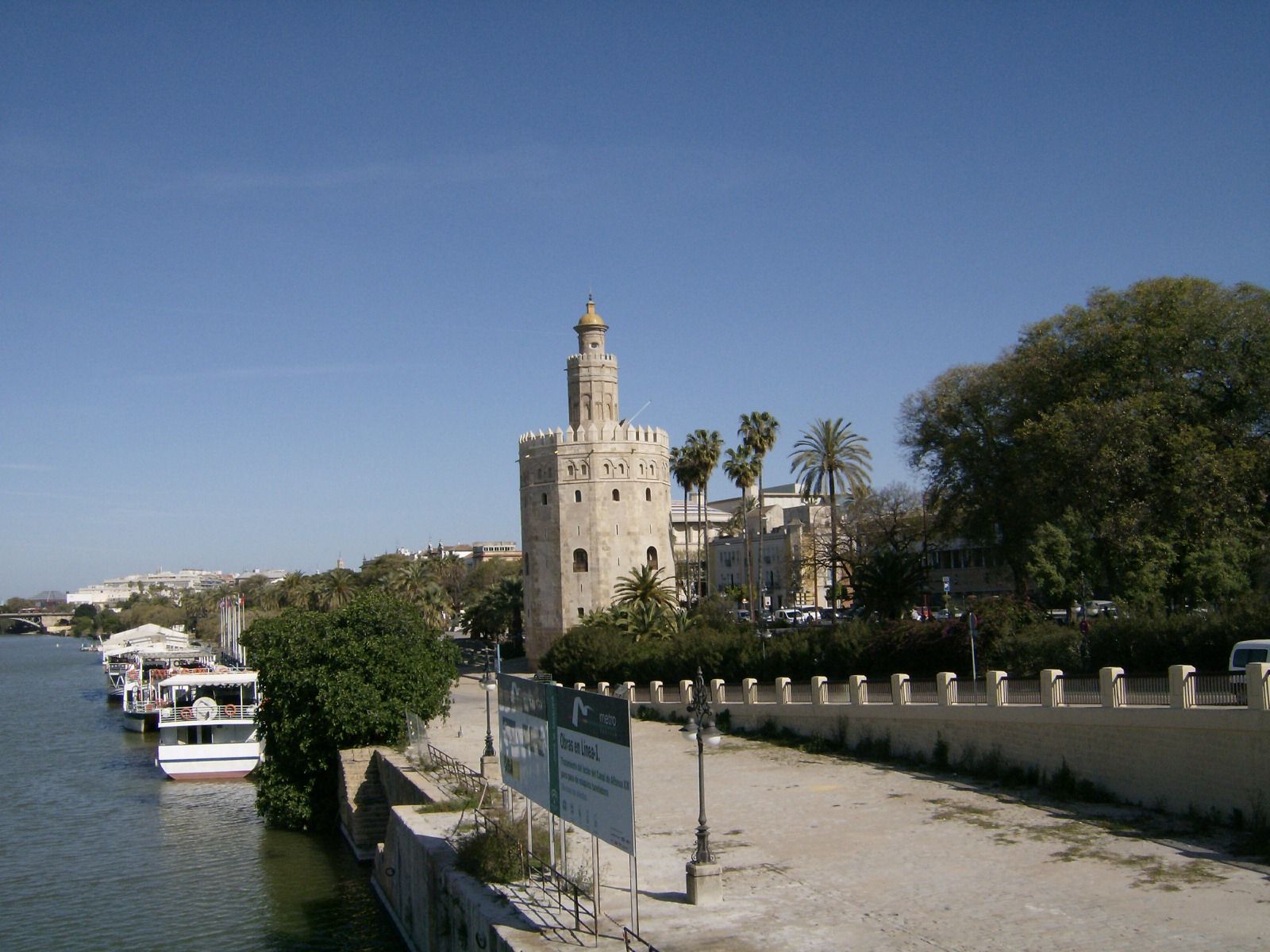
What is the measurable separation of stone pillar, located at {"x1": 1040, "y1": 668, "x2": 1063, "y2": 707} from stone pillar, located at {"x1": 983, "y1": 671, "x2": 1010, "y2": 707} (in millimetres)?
972

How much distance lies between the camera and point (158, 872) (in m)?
26.2

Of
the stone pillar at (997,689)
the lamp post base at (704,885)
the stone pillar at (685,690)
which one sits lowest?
the lamp post base at (704,885)

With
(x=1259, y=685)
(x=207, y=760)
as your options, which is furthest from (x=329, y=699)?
(x=1259, y=685)

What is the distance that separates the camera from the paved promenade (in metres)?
13.4

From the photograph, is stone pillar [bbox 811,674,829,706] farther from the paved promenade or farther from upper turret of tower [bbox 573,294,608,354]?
upper turret of tower [bbox 573,294,608,354]

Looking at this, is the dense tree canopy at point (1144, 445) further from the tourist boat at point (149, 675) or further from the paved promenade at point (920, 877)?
the tourist boat at point (149, 675)

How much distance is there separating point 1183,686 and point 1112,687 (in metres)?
1.68

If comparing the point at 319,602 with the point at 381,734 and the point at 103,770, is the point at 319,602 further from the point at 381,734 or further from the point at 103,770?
the point at 381,734

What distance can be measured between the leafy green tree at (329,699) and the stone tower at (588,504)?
2667 cm

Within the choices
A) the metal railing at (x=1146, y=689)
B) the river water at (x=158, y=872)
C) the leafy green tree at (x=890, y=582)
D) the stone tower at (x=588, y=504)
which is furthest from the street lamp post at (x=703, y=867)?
the stone tower at (x=588, y=504)

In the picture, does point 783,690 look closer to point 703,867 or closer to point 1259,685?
point 1259,685

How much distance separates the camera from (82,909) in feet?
77.2

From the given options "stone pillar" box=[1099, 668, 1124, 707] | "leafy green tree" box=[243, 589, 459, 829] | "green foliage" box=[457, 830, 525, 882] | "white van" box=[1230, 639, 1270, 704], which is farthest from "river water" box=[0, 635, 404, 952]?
"white van" box=[1230, 639, 1270, 704]

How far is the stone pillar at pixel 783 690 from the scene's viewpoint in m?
30.5
